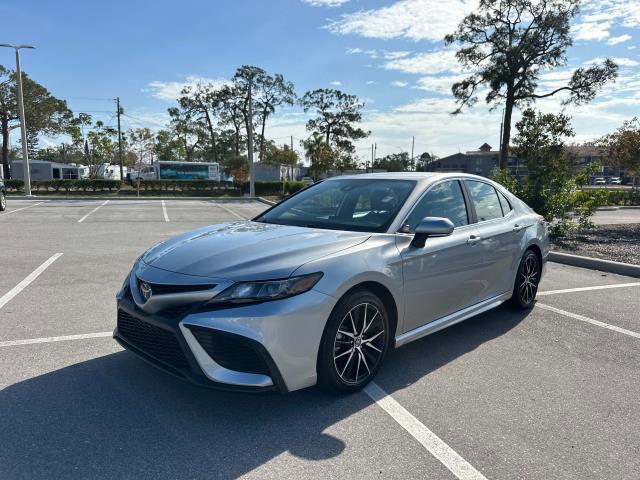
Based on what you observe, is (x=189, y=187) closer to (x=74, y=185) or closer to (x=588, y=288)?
(x=74, y=185)

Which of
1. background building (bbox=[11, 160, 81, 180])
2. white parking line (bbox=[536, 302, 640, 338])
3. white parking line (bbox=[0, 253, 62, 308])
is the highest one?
background building (bbox=[11, 160, 81, 180])

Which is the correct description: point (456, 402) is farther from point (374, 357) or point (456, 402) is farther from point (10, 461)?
point (10, 461)

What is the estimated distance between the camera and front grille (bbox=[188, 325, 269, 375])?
2645mm

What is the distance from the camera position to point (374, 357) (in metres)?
3.34

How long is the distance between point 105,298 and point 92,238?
532 centimetres

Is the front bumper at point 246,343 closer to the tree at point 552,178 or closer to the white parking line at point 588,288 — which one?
the white parking line at point 588,288

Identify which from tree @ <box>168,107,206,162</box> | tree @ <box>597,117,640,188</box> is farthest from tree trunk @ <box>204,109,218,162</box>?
tree @ <box>597,117,640,188</box>

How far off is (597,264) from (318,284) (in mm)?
6896

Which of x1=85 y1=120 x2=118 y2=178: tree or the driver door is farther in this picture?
x1=85 y1=120 x2=118 y2=178: tree

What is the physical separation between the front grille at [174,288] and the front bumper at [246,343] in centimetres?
15

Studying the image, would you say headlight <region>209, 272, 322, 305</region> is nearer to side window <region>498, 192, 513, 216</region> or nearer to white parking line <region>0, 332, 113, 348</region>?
white parking line <region>0, 332, 113, 348</region>

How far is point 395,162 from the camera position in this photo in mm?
93188

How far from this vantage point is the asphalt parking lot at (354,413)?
97.4 inches

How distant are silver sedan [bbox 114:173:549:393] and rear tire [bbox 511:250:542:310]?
1.99ft
